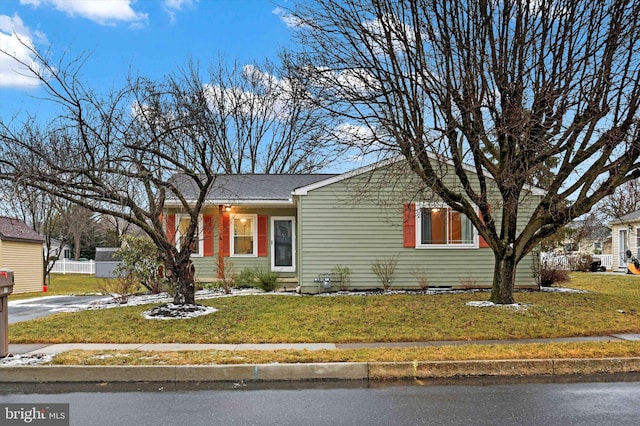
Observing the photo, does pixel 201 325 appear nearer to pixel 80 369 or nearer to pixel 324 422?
pixel 80 369

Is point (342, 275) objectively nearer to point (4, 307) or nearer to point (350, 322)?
point (350, 322)

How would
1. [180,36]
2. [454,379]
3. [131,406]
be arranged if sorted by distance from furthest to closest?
[180,36] → [454,379] → [131,406]

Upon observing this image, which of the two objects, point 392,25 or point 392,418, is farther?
point 392,25

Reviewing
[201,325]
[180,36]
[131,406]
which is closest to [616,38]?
[201,325]

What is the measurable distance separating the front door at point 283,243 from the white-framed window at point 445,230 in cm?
467

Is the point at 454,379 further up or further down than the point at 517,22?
further down

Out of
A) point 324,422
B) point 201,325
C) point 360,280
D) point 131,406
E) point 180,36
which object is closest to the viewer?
point 324,422

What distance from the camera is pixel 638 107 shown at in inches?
393

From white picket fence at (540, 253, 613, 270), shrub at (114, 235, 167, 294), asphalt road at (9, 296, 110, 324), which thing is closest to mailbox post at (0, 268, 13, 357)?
asphalt road at (9, 296, 110, 324)

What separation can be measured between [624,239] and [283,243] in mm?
20890

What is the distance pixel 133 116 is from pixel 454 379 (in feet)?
30.6

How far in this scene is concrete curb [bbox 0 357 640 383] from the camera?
6.48m

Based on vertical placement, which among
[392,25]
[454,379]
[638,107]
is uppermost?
[392,25]

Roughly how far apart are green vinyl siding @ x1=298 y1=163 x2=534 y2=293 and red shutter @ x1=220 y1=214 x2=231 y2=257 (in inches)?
130
